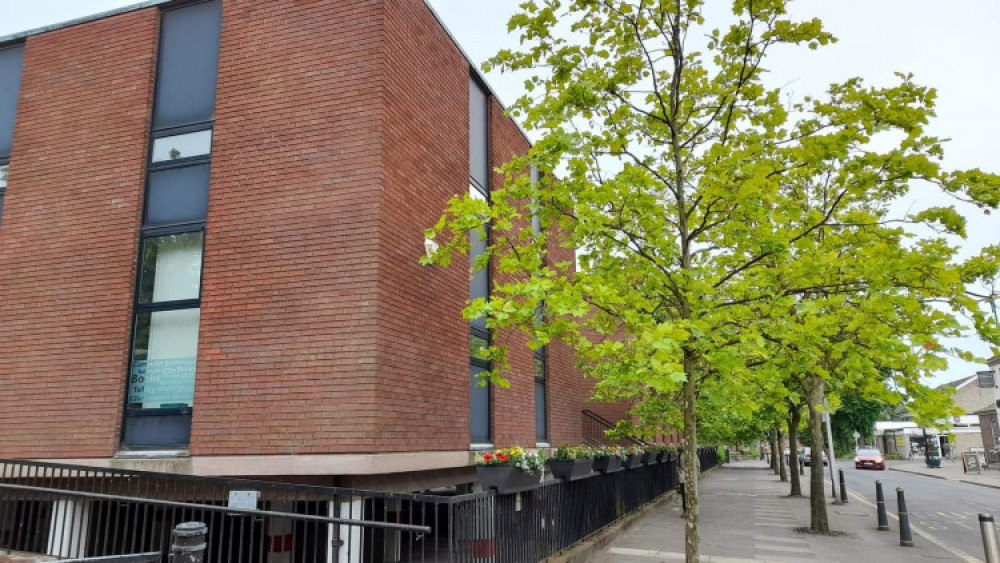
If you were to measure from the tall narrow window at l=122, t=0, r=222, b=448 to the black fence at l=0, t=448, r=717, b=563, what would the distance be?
2.93 ft

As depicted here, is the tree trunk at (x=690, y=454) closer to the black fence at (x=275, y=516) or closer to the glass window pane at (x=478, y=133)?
the black fence at (x=275, y=516)

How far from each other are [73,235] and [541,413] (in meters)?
10.2

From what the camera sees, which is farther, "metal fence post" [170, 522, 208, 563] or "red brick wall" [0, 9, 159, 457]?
"red brick wall" [0, 9, 159, 457]

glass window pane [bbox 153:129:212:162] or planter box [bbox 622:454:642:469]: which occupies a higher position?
glass window pane [bbox 153:129:212:162]

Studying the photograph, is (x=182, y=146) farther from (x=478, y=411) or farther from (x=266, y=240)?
(x=478, y=411)

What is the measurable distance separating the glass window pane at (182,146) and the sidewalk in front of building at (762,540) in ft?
28.3

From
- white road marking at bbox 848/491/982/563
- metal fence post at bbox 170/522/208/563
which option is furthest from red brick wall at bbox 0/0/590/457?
white road marking at bbox 848/491/982/563

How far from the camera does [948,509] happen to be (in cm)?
1903

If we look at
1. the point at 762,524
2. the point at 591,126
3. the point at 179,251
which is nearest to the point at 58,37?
the point at 179,251

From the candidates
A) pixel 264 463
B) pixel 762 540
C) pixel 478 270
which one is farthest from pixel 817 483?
pixel 264 463

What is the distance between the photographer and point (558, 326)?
7.61 meters

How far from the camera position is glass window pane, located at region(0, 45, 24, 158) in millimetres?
10938

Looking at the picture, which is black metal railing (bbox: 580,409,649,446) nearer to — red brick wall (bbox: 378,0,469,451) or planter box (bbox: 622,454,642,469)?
planter box (bbox: 622,454,642,469)

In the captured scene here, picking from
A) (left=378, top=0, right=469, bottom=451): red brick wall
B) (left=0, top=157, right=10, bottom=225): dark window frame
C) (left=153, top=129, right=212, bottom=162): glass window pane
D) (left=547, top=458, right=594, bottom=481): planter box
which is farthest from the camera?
(left=0, top=157, right=10, bottom=225): dark window frame
